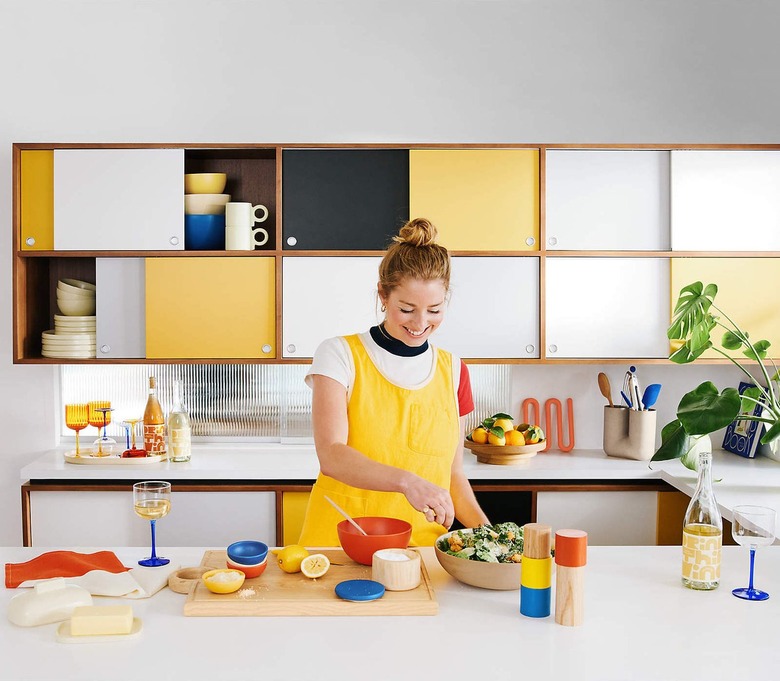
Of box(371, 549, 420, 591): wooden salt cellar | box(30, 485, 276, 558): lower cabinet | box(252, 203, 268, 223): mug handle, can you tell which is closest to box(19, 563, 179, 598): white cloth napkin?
box(371, 549, 420, 591): wooden salt cellar

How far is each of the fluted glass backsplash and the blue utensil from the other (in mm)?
610

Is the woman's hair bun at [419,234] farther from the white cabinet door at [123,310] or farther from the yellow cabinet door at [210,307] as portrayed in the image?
the white cabinet door at [123,310]

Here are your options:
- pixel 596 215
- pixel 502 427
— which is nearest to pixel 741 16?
pixel 596 215

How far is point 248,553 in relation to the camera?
5.75 feet

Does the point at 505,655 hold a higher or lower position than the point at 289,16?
lower

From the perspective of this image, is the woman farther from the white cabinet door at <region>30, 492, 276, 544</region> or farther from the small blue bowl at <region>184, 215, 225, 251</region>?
the small blue bowl at <region>184, 215, 225, 251</region>

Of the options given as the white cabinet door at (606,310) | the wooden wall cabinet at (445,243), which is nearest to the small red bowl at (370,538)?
the wooden wall cabinet at (445,243)

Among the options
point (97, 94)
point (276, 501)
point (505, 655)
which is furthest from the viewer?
point (97, 94)

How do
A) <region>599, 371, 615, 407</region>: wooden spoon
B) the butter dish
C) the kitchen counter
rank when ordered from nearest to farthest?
the kitchen counter → the butter dish → <region>599, 371, 615, 407</region>: wooden spoon

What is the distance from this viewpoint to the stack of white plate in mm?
3451

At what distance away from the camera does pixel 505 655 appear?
140 centimetres

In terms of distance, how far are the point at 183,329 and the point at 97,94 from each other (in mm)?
1141

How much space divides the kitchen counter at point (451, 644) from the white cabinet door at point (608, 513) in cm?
159

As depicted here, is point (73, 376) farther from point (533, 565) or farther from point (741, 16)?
point (741, 16)
